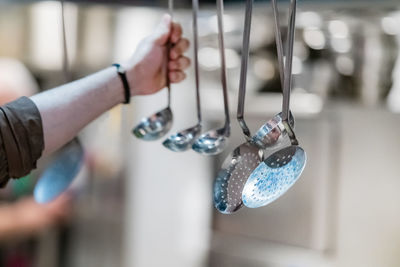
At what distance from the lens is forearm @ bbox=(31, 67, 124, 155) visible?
2.20 feet

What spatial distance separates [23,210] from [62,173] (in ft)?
3.42

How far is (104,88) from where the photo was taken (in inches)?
27.6

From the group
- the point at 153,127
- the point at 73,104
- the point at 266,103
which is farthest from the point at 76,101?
the point at 266,103

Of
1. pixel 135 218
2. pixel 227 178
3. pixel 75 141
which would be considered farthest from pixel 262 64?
pixel 227 178

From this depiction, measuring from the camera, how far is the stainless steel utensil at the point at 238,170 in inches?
21.7

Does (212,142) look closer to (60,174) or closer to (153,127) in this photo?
(153,127)

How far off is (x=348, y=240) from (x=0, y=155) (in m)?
0.96

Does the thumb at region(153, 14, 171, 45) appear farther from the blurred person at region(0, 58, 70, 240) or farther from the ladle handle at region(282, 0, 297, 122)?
the blurred person at region(0, 58, 70, 240)

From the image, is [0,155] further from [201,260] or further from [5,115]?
[201,260]

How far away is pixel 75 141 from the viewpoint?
0.79 meters

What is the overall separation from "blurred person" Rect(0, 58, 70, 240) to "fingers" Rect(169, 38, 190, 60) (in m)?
0.99

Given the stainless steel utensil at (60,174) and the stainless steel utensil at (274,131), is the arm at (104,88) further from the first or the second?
the stainless steel utensil at (274,131)

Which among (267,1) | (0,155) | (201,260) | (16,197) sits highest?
(267,1)

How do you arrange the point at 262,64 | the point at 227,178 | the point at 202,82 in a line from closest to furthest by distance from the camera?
the point at 227,178
the point at 262,64
the point at 202,82
